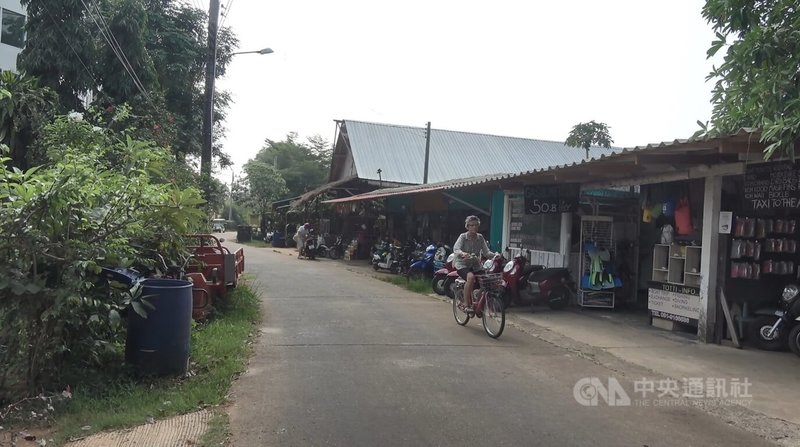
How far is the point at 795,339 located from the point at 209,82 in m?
14.0

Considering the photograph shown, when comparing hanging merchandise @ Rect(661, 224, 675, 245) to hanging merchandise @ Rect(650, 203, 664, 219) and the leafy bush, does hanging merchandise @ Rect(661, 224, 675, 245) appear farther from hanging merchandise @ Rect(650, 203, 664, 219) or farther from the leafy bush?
the leafy bush

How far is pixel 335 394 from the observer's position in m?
5.16

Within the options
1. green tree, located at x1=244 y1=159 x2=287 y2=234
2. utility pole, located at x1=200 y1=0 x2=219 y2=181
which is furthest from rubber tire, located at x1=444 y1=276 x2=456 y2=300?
green tree, located at x1=244 y1=159 x2=287 y2=234

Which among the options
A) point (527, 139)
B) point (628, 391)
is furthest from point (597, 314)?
point (527, 139)

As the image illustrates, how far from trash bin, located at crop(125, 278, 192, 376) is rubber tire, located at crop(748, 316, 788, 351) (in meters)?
6.99

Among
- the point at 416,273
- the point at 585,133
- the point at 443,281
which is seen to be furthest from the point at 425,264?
the point at 585,133

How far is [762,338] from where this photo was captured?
24.7 feet

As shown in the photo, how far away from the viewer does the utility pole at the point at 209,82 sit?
15156mm

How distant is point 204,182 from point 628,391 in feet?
40.9

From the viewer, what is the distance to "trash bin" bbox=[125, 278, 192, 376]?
532cm

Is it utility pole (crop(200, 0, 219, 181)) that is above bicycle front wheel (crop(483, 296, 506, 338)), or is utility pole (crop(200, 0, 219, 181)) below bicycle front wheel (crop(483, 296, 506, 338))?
→ above

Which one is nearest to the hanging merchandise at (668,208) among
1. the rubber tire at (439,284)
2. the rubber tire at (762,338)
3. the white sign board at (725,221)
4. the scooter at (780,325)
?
the white sign board at (725,221)

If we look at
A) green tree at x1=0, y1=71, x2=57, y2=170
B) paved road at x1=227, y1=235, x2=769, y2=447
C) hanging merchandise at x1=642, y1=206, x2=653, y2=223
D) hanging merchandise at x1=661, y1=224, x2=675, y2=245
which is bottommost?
paved road at x1=227, y1=235, x2=769, y2=447

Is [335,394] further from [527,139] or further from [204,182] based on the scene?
[527,139]
